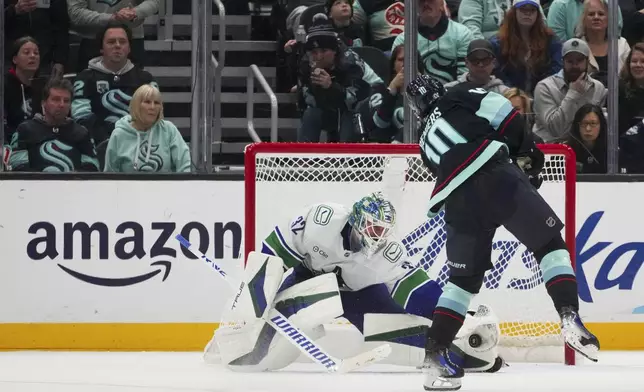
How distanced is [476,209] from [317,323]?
919 mm

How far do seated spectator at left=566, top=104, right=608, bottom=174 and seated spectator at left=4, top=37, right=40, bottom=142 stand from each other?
256cm

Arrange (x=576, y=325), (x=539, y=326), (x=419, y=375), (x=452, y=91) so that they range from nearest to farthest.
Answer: (x=576, y=325) → (x=452, y=91) → (x=419, y=375) → (x=539, y=326)

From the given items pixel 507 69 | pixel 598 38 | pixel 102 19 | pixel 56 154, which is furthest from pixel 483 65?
pixel 56 154

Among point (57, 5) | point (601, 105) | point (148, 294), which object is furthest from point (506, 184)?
point (57, 5)

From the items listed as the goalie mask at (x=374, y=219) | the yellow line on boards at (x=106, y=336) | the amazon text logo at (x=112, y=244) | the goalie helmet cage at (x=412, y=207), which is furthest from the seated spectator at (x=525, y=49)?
the yellow line on boards at (x=106, y=336)

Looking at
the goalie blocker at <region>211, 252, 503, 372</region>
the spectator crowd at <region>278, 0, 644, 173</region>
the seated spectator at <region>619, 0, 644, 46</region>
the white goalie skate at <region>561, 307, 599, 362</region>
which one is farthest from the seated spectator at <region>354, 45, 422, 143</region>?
the white goalie skate at <region>561, 307, 599, 362</region>

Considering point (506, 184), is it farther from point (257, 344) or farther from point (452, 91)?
point (257, 344)

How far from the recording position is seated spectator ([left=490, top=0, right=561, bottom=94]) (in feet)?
20.2

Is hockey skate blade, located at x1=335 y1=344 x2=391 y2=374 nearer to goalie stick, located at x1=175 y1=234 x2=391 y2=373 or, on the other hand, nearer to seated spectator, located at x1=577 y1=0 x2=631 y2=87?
goalie stick, located at x1=175 y1=234 x2=391 y2=373

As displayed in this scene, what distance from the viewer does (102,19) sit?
6109 mm

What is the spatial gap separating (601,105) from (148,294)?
2336 mm

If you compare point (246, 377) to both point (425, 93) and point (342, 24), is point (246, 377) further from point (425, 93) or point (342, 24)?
point (342, 24)

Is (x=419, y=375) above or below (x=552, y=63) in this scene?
below

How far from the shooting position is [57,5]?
609cm
